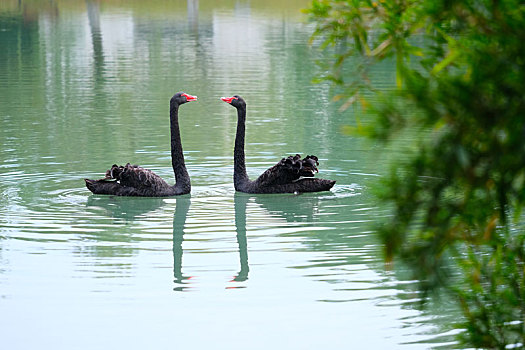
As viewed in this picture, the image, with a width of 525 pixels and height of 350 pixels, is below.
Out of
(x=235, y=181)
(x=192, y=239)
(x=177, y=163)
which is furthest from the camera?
(x=235, y=181)

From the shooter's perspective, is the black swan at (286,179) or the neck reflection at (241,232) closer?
the neck reflection at (241,232)

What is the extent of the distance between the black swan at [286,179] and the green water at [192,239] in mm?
127

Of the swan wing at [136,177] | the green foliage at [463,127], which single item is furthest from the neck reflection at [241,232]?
the green foliage at [463,127]

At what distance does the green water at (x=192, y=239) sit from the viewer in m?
5.88

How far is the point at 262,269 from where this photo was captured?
721 centimetres

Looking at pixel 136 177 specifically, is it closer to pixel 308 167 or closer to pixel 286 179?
pixel 286 179

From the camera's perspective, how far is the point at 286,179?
388 inches

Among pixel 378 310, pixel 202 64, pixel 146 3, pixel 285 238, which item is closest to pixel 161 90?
pixel 202 64

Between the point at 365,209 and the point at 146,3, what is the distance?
5373 centimetres

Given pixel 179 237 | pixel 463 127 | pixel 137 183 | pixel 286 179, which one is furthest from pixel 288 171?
pixel 463 127

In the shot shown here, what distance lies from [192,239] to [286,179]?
206cm

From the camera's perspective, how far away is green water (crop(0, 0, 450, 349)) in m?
5.88

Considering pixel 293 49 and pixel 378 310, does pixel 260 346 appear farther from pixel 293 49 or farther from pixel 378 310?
pixel 293 49

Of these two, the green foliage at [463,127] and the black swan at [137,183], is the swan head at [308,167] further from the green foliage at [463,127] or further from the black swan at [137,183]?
the green foliage at [463,127]
